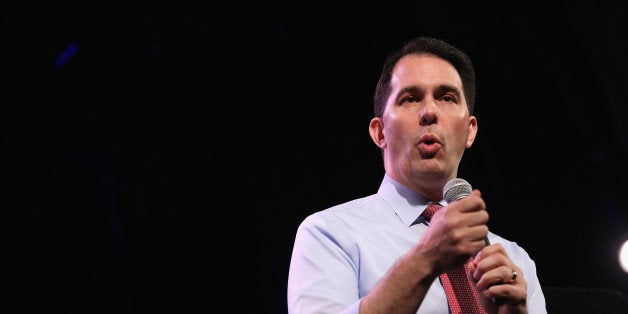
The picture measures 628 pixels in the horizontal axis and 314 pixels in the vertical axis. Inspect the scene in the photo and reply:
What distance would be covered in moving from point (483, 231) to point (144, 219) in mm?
2007

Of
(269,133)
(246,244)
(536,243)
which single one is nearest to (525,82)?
(536,243)

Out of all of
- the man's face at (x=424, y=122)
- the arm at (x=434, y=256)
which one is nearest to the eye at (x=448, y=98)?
the man's face at (x=424, y=122)

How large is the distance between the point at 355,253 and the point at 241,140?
1604 mm

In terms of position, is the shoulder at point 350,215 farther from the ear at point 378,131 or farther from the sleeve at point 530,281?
the sleeve at point 530,281

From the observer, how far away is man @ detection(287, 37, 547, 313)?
132 cm

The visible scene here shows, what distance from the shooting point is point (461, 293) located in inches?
62.0

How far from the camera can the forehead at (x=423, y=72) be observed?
196cm

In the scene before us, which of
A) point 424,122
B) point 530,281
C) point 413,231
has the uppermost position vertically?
point 424,122

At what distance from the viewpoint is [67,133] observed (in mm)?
2871

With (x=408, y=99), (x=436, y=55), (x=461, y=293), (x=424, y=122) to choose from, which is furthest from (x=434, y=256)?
(x=436, y=55)

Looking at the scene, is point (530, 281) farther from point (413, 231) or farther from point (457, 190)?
point (457, 190)

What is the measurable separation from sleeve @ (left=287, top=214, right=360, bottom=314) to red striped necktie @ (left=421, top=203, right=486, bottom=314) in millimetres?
234

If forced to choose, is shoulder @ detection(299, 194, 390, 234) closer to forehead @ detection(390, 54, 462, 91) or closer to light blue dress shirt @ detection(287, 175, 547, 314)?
light blue dress shirt @ detection(287, 175, 547, 314)

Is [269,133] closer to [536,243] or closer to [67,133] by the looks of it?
[67,133]
